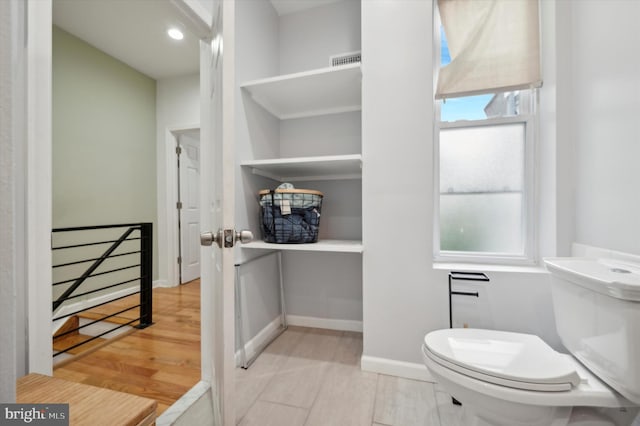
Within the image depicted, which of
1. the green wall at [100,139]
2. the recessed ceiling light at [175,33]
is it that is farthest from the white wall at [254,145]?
the green wall at [100,139]

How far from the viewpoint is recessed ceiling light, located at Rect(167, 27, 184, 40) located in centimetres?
252

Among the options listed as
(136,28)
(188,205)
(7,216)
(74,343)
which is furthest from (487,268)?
(136,28)

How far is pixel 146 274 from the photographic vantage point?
2307mm

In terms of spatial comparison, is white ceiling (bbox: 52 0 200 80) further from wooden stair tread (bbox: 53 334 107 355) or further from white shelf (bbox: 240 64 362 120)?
wooden stair tread (bbox: 53 334 107 355)

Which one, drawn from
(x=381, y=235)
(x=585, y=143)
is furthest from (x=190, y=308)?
(x=585, y=143)

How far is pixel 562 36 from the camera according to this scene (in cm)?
140

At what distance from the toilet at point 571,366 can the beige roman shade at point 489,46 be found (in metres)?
1.05

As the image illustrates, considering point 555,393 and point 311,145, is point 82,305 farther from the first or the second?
point 555,393

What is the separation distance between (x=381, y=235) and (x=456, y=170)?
66cm

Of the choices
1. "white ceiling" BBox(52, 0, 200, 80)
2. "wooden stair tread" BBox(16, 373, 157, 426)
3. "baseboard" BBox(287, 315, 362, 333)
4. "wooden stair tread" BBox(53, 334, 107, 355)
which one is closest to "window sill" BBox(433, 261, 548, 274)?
"baseboard" BBox(287, 315, 362, 333)

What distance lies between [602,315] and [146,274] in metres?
2.79

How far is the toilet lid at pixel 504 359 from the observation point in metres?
0.86

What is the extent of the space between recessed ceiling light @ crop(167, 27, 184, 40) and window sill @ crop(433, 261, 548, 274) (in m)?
2.98

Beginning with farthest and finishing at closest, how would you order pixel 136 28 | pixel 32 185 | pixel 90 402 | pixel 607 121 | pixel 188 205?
pixel 188 205
pixel 136 28
pixel 607 121
pixel 32 185
pixel 90 402
